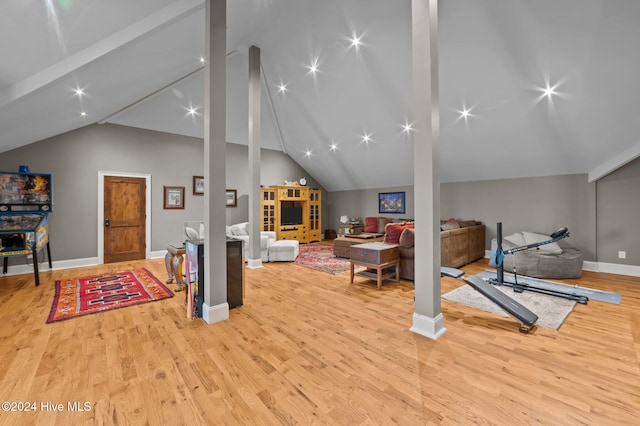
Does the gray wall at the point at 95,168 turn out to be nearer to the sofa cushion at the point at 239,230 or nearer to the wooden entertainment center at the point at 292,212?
the sofa cushion at the point at 239,230

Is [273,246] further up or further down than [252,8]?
further down

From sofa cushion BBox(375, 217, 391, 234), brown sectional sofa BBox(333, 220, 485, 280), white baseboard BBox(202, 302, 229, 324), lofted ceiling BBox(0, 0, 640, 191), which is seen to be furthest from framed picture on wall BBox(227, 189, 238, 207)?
white baseboard BBox(202, 302, 229, 324)

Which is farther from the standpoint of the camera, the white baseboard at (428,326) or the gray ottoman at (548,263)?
the gray ottoman at (548,263)

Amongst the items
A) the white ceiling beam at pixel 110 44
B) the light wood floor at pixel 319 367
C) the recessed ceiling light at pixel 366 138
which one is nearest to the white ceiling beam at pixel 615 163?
the light wood floor at pixel 319 367

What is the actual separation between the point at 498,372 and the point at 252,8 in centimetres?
547

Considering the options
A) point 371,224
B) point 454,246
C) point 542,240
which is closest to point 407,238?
point 454,246

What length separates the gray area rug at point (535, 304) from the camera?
2.93 meters

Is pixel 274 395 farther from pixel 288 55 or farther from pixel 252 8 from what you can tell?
pixel 288 55

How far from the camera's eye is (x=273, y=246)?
6059 millimetres

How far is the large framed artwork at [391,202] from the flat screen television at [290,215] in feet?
8.69

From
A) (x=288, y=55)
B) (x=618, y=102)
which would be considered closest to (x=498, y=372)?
(x=618, y=102)

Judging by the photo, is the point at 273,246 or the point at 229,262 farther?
the point at 273,246

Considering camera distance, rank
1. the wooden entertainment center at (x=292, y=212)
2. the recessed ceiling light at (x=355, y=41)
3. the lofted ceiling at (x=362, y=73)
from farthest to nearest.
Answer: the wooden entertainment center at (x=292, y=212)
the recessed ceiling light at (x=355, y=41)
the lofted ceiling at (x=362, y=73)

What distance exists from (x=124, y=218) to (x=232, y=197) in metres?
2.65
